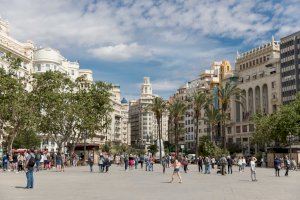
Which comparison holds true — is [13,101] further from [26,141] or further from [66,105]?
[26,141]

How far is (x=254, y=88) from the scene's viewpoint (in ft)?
404

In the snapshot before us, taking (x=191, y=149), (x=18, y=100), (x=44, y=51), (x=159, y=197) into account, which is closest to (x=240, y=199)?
(x=159, y=197)

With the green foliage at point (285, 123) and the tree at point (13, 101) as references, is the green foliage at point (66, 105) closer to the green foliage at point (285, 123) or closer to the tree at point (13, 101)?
the tree at point (13, 101)

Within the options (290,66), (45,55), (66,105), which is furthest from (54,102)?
(290,66)

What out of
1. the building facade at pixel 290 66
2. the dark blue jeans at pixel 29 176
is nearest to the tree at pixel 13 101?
the dark blue jeans at pixel 29 176

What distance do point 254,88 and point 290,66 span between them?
57.8 feet

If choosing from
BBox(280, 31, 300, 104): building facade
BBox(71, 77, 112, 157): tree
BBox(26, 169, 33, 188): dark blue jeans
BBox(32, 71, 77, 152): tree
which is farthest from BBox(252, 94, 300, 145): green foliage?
BBox(26, 169, 33, 188): dark blue jeans

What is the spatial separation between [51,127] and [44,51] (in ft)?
180

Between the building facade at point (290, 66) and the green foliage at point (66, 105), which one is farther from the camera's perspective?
the building facade at point (290, 66)

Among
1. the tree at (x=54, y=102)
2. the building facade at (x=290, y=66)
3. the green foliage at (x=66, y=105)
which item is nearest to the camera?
the tree at (x=54, y=102)

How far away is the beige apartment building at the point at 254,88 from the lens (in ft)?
377

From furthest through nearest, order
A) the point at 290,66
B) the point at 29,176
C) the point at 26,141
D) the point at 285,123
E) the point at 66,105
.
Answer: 1. the point at 290,66
2. the point at 26,141
3. the point at 285,123
4. the point at 66,105
5. the point at 29,176

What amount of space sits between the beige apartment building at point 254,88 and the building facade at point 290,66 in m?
3.35

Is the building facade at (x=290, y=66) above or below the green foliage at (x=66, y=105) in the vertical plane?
above
